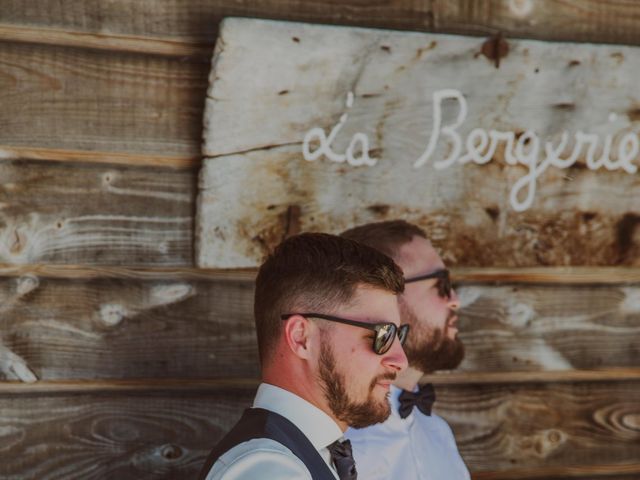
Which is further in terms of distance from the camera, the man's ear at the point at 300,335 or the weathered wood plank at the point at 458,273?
the weathered wood plank at the point at 458,273

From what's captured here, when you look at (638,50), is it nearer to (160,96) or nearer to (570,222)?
(570,222)

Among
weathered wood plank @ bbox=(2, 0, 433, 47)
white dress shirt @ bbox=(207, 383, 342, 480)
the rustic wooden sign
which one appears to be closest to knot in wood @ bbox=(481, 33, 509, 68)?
the rustic wooden sign

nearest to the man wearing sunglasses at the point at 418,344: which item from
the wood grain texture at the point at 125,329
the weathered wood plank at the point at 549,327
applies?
the weathered wood plank at the point at 549,327

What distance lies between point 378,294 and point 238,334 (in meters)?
0.83

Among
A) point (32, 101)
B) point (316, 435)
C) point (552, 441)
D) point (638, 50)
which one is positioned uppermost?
point (638, 50)

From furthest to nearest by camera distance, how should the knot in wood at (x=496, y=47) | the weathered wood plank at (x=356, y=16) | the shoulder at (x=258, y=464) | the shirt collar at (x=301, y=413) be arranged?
the knot in wood at (x=496, y=47)
the weathered wood plank at (x=356, y=16)
the shirt collar at (x=301, y=413)
the shoulder at (x=258, y=464)

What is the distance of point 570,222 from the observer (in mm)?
3168

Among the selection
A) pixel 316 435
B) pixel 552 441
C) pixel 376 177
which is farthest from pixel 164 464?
pixel 552 441

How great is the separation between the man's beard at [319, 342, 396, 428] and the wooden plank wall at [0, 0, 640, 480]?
814mm

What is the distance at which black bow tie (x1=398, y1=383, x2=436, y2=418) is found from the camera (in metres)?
2.77

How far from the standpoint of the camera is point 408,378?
2.81m

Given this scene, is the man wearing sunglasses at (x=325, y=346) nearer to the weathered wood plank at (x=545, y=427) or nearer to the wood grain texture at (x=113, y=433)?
the wood grain texture at (x=113, y=433)

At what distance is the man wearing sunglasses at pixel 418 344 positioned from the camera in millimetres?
2730

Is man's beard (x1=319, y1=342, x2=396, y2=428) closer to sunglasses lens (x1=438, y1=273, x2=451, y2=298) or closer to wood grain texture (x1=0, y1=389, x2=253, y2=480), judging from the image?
sunglasses lens (x1=438, y1=273, x2=451, y2=298)
